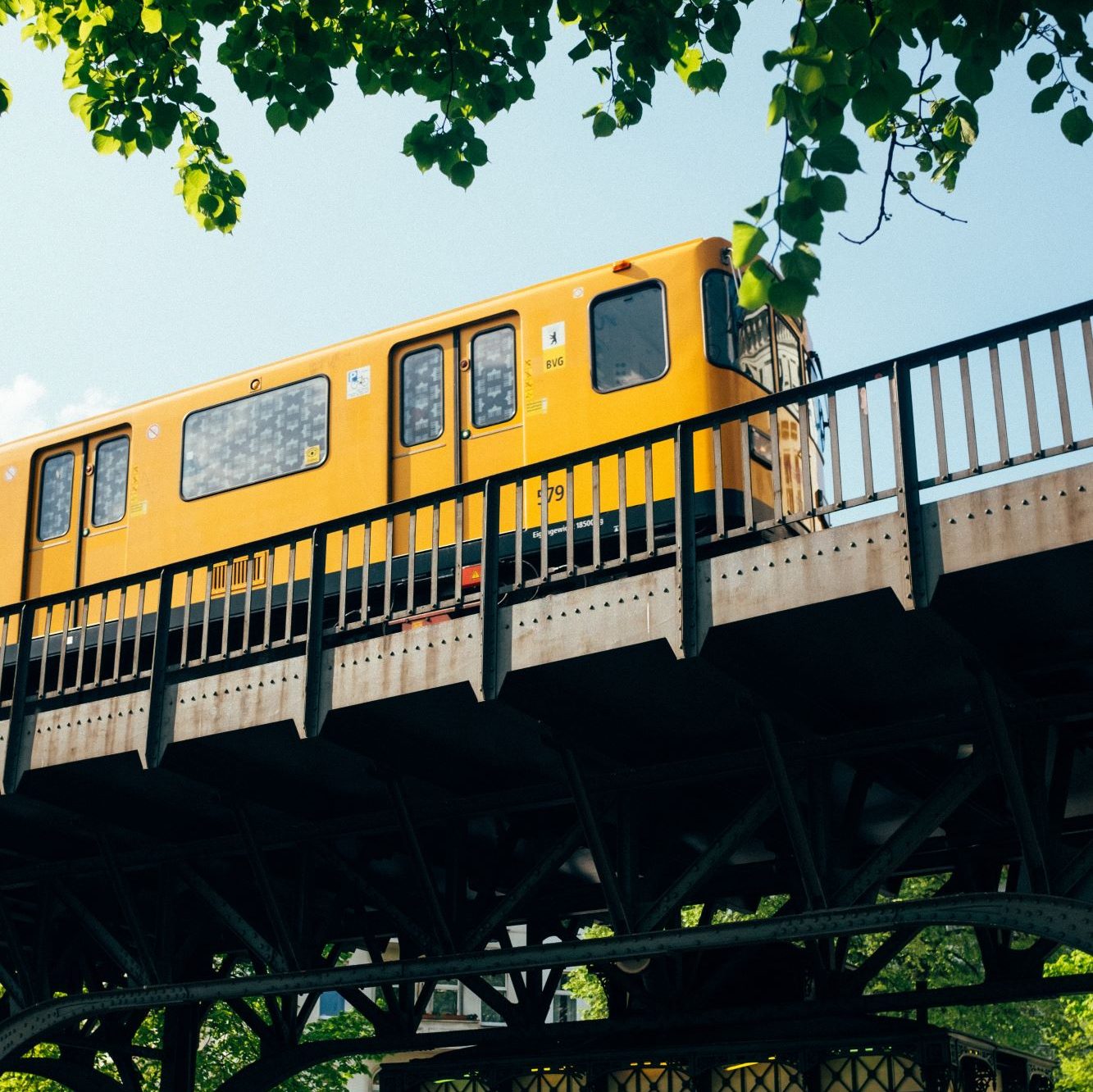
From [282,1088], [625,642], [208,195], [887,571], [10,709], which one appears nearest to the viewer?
[887,571]

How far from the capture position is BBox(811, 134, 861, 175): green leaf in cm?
628

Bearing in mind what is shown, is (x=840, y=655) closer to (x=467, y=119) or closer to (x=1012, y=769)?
(x=1012, y=769)

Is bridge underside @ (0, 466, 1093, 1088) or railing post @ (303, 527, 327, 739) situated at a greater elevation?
railing post @ (303, 527, 327, 739)

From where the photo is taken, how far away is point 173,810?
13195 mm

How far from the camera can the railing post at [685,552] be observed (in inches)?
364

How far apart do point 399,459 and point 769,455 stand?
132 inches

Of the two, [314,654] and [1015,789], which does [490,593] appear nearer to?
[314,654]

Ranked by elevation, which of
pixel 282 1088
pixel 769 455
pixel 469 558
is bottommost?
pixel 282 1088

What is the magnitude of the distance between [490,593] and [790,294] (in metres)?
4.35

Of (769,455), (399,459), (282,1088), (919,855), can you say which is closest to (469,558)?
(399,459)

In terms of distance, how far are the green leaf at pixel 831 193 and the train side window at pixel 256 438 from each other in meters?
8.89

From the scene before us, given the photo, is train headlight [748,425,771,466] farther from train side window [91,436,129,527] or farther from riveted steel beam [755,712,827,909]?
train side window [91,436,129,527]

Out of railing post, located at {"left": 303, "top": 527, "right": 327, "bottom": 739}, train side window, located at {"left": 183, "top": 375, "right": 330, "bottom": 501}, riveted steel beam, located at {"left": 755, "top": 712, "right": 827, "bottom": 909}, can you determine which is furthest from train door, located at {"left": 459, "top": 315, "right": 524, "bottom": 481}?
riveted steel beam, located at {"left": 755, "top": 712, "right": 827, "bottom": 909}

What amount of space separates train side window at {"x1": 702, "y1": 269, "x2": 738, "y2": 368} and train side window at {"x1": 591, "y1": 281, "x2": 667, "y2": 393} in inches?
15.0
